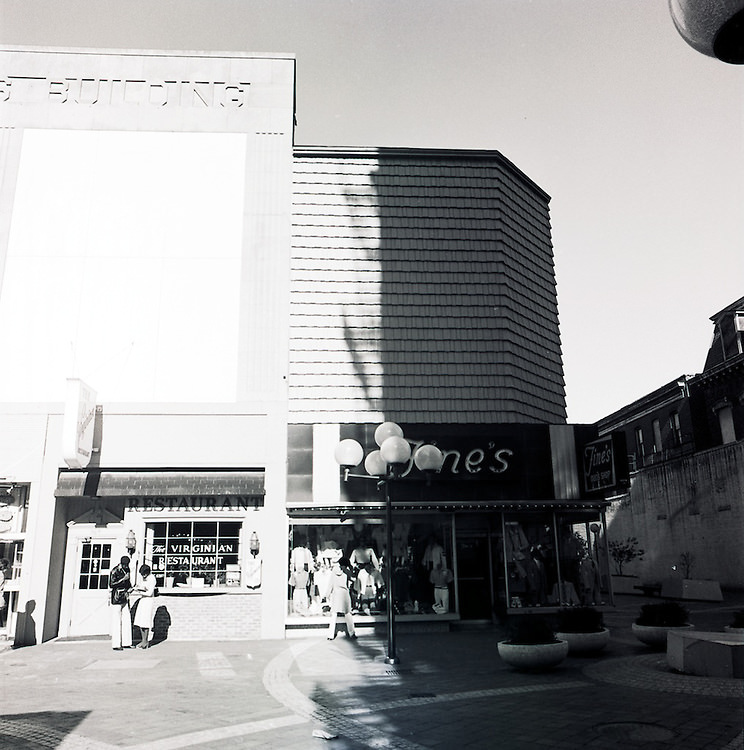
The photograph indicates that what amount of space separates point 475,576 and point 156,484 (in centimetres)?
798

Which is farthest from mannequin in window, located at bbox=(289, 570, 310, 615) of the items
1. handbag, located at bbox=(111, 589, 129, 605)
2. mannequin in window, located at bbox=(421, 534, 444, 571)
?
handbag, located at bbox=(111, 589, 129, 605)

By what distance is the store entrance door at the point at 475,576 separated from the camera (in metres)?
16.7

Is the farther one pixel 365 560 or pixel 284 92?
pixel 284 92

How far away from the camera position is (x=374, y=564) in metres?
16.7

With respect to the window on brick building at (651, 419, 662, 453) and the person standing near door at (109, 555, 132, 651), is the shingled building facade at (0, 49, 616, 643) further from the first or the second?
the window on brick building at (651, 419, 662, 453)

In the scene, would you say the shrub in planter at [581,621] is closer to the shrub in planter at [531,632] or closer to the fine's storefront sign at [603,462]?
the shrub in planter at [531,632]

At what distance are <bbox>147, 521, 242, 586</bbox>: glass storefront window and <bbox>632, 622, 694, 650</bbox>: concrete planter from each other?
349 inches

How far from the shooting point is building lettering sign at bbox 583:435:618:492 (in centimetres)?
1638

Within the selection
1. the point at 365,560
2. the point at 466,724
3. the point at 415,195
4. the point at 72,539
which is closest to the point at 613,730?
the point at 466,724

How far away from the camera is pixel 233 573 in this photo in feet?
52.5

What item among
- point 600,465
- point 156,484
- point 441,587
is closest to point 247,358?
point 156,484

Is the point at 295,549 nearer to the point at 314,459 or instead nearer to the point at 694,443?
the point at 314,459

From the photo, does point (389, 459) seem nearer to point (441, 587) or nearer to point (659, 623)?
point (659, 623)

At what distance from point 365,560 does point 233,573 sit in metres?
3.17
